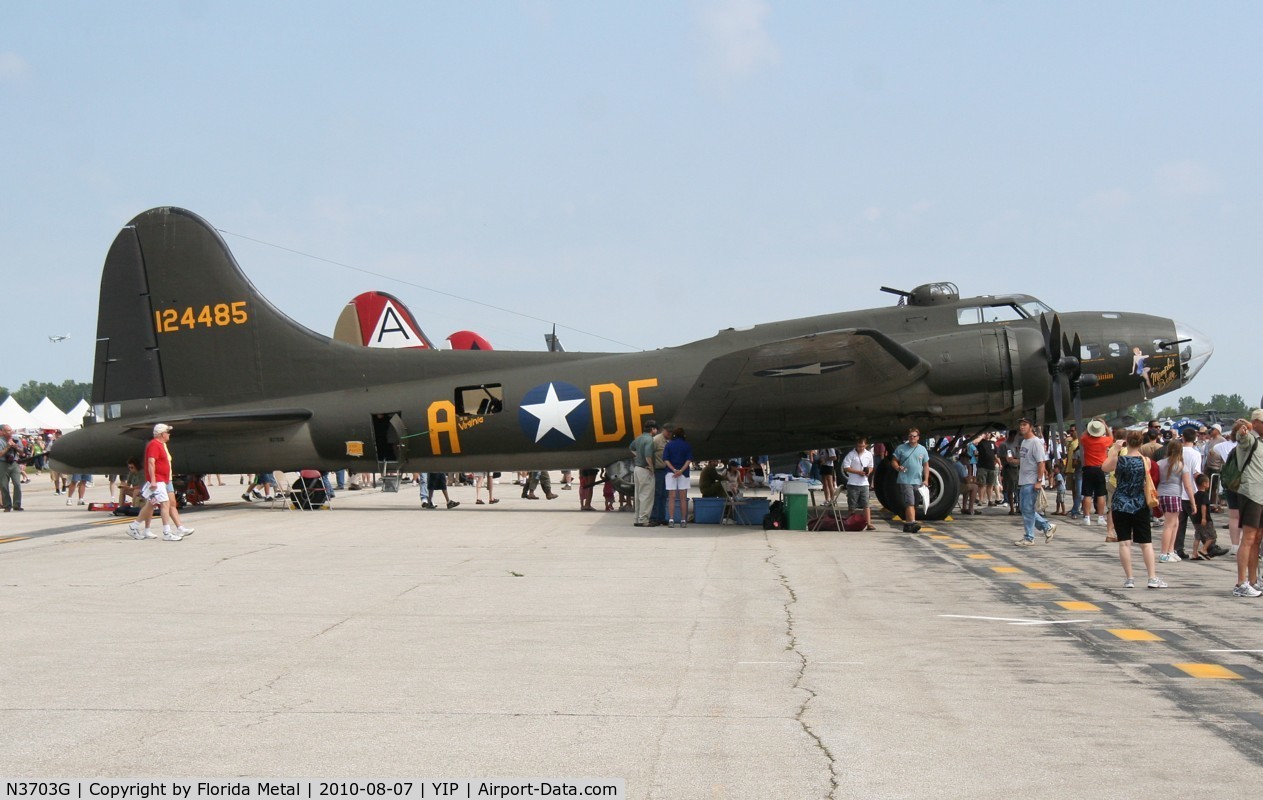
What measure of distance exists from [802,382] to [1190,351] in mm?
7416

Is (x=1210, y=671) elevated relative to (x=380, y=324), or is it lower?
lower

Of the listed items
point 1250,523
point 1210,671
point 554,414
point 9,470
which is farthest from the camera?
point 9,470

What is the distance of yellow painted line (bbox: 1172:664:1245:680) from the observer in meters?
6.61

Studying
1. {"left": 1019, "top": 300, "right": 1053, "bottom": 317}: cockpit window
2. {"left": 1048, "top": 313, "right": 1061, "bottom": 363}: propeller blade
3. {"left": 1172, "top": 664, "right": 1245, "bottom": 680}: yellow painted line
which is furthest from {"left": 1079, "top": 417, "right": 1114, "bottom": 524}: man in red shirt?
{"left": 1172, "top": 664, "right": 1245, "bottom": 680}: yellow painted line

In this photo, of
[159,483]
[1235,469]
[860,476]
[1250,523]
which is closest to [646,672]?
[1250,523]

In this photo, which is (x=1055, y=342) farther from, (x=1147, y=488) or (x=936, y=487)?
(x=1147, y=488)

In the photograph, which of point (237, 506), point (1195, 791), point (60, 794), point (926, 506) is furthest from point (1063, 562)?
point (237, 506)

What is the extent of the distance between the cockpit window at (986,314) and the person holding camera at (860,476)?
315 centimetres

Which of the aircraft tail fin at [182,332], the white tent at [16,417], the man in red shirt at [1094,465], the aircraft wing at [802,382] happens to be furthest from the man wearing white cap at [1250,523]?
the white tent at [16,417]

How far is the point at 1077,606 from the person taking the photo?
9.56 m

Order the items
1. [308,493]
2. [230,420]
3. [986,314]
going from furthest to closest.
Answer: [308,493], [230,420], [986,314]

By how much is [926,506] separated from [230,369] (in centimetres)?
1338

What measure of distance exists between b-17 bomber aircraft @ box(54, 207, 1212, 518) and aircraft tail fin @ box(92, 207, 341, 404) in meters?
0.03

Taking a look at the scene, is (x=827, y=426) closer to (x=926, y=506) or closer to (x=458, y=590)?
(x=926, y=506)
